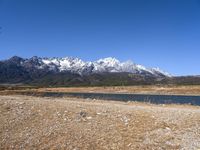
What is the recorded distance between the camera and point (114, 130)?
16406 millimetres

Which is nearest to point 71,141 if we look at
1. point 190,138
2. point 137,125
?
point 137,125

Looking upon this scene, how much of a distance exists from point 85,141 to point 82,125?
266 centimetres

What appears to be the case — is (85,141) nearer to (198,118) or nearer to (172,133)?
(172,133)

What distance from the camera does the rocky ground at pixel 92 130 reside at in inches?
565

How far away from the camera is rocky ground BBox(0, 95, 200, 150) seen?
1436 centimetres

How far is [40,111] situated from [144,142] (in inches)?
342

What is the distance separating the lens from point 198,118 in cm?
2014

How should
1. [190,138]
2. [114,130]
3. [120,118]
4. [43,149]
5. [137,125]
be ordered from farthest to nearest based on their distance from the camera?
[120,118], [137,125], [114,130], [190,138], [43,149]

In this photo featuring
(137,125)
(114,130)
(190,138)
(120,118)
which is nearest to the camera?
(190,138)

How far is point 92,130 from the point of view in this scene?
16.2 metres

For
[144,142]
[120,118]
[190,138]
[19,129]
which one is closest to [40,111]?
[19,129]

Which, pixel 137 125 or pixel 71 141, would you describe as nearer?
pixel 71 141

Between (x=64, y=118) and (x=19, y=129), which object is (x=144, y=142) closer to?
(x=64, y=118)

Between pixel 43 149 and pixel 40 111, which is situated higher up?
pixel 40 111
